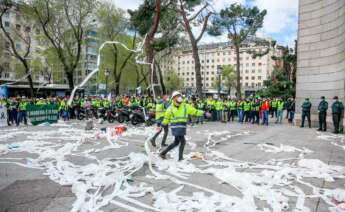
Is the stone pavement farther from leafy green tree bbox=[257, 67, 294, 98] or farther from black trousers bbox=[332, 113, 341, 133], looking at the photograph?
leafy green tree bbox=[257, 67, 294, 98]

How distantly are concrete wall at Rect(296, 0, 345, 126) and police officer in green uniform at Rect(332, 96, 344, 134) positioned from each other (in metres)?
0.88

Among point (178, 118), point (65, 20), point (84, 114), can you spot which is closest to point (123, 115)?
point (84, 114)

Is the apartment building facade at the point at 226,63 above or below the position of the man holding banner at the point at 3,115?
above

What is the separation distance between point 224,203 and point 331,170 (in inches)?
139

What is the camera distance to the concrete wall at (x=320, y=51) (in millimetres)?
14445

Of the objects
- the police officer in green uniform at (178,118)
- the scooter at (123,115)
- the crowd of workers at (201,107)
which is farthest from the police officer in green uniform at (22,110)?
the police officer in green uniform at (178,118)

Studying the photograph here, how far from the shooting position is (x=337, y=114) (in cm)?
1348

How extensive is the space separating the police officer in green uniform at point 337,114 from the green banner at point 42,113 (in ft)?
52.3

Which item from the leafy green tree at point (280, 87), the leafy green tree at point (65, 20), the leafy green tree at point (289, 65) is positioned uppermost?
the leafy green tree at point (65, 20)

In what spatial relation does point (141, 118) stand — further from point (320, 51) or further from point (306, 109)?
point (320, 51)

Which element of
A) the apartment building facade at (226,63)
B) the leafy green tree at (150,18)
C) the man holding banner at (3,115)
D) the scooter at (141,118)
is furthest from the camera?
the apartment building facade at (226,63)

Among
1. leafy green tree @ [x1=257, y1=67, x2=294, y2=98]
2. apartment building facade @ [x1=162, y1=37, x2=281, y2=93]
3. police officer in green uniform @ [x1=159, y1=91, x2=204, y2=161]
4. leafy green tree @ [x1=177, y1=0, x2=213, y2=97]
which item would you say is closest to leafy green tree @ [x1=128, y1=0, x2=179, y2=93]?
leafy green tree @ [x1=177, y1=0, x2=213, y2=97]

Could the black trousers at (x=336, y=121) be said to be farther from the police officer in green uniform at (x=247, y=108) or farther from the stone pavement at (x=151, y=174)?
the police officer in green uniform at (x=247, y=108)

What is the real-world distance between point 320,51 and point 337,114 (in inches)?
169
